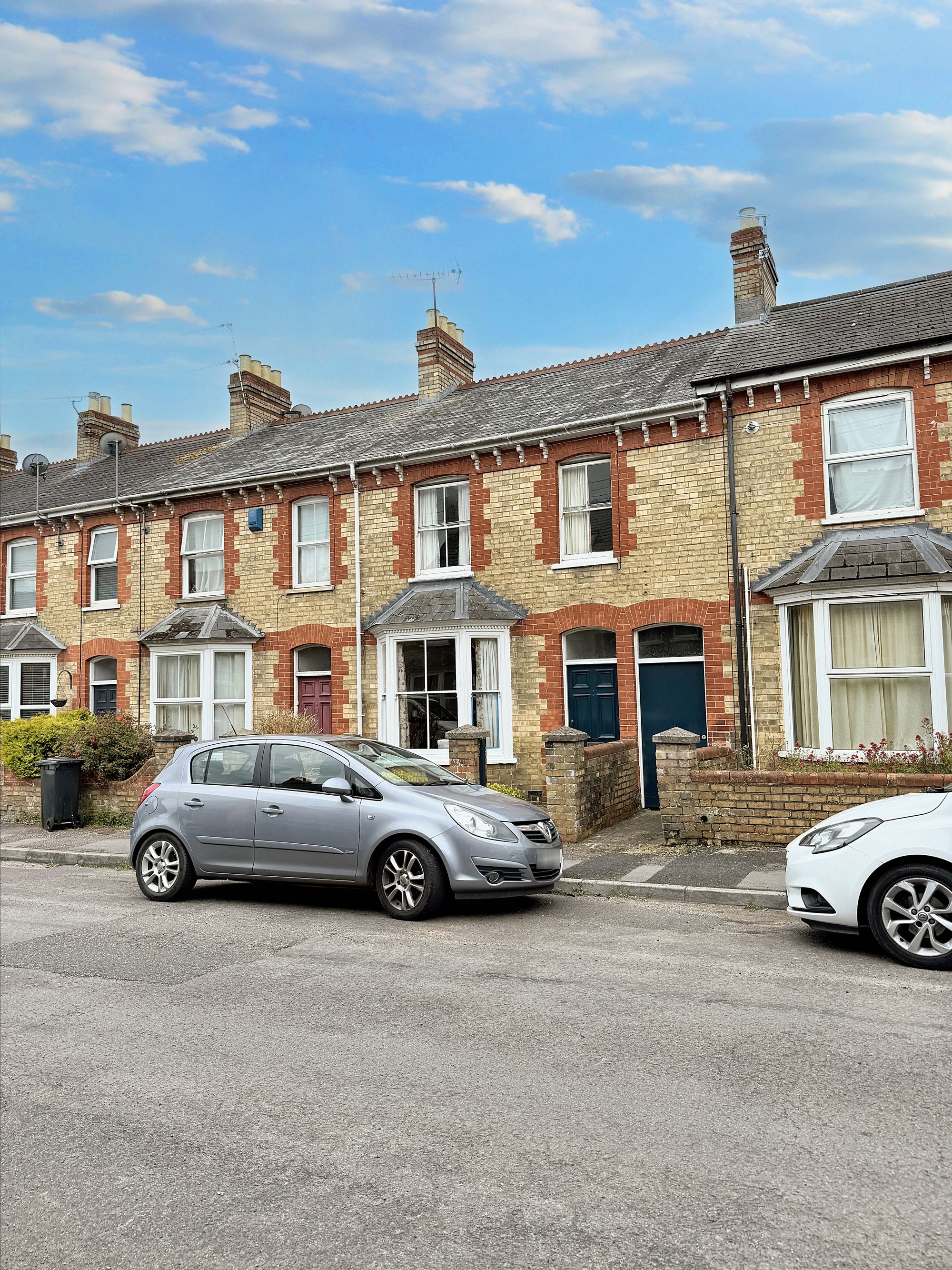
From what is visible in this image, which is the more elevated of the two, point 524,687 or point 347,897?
point 524,687

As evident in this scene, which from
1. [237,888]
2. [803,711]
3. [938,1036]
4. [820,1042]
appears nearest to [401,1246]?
[820,1042]

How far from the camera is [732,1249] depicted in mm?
3047

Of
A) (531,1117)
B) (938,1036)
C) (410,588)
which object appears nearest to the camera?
(531,1117)

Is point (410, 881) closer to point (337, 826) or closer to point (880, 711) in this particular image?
point (337, 826)

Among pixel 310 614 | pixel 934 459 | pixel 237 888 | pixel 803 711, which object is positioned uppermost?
pixel 934 459

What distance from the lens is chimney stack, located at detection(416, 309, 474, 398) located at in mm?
19625

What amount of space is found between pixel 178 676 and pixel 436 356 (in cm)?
843

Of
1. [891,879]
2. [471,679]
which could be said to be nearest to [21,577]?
[471,679]

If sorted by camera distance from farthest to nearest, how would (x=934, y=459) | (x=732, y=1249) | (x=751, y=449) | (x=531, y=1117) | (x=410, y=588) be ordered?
(x=410, y=588) < (x=751, y=449) < (x=934, y=459) < (x=531, y=1117) < (x=732, y=1249)

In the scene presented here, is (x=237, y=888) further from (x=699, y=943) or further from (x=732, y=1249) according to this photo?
(x=732, y=1249)

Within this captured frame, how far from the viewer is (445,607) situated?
52.1ft

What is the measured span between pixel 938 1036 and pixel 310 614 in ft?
46.7

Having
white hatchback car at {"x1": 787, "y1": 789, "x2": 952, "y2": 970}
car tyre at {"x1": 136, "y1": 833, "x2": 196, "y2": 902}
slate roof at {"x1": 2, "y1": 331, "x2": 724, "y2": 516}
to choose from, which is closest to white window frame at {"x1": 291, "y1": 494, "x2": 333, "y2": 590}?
slate roof at {"x1": 2, "y1": 331, "x2": 724, "y2": 516}

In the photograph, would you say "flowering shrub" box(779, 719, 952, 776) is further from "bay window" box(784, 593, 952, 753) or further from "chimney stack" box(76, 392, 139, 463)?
"chimney stack" box(76, 392, 139, 463)
